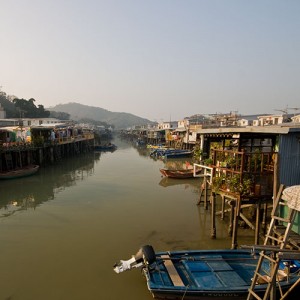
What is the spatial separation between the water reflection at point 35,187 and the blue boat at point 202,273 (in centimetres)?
1272

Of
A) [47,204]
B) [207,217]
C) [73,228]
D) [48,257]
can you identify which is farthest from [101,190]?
[48,257]

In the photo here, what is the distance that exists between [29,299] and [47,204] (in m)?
11.7

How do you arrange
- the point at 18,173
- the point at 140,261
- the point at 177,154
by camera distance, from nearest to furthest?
the point at 140,261 < the point at 18,173 < the point at 177,154

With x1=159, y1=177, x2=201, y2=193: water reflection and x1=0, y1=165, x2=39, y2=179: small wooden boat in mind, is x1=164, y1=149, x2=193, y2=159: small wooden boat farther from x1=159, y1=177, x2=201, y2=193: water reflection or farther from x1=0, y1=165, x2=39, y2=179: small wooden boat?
x1=0, y1=165, x2=39, y2=179: small wooden boat

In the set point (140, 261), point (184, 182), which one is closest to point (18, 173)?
point (184, 182)

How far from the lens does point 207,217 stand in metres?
16.8

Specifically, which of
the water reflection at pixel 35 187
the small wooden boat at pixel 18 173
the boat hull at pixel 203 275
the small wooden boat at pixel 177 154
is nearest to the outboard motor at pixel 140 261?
the boat hull at pixel 203 275

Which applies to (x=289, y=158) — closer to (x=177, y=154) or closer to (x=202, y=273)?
(x=202, y=273)

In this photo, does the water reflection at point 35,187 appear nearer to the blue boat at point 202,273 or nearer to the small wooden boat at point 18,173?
the small wooden boat at point 18,173

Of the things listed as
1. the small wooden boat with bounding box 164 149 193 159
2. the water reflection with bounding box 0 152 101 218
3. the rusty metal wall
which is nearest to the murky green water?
the water reflection with bounding box 0 152 101 218

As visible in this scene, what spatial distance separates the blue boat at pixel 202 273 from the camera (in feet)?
25.8

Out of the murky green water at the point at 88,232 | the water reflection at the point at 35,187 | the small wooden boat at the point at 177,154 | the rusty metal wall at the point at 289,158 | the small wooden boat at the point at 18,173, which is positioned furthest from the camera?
the small wooden boat at the point at 177,154

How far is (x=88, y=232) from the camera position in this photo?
47.1 ft

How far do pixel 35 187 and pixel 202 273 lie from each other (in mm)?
20742
